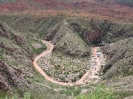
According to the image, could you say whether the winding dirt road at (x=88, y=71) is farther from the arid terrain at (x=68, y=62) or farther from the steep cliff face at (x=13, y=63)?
the steep cliff face at (x=13, y=63)

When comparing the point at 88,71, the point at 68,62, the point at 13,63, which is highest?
the point at 13,63

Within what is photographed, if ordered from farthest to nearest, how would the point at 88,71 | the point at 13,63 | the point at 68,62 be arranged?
the point at 68,62
the point at 88,71
the point at 13,63

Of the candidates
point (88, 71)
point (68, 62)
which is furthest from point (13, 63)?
point (68, 62)

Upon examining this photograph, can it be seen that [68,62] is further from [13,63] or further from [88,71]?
[13,63]

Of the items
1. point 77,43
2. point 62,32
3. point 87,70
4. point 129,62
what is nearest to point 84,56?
point 77,43

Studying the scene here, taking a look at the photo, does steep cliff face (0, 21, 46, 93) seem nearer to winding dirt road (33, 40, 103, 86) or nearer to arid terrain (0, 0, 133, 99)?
arid terrain (0, 0, 133, 99)

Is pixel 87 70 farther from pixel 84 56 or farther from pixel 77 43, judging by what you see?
pixel 77 43

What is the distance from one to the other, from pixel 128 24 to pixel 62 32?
163ft

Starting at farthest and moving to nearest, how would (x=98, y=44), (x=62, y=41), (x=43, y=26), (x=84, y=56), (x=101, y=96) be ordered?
(x=43, y=26) → (x=98, y=44) → (x=62, y=41) → (x=84, y=56) → (x=101, y=96)

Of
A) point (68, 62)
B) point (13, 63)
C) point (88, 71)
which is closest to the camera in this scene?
point (13, 63)

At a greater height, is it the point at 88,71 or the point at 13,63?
the point at 13,63

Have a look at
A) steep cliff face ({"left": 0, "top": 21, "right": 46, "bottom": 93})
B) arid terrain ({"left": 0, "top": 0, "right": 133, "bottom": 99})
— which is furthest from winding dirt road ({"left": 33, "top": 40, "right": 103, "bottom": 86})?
steep cliff face ({"left": 0, "top": 21, "right": 46, "bottom": 93})

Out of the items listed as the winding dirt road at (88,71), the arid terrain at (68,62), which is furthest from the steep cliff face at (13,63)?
the winding dirt road at (88,71)

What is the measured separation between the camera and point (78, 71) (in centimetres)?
10312
